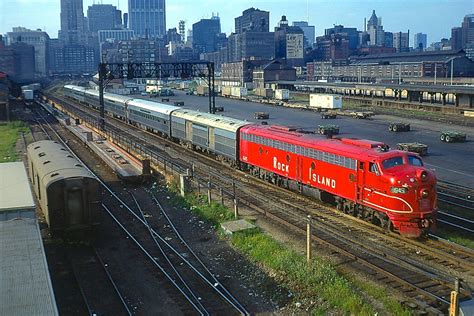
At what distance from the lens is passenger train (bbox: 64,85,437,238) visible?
1986 centimetres

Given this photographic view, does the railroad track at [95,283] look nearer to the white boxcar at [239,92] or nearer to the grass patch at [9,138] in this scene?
the grass patch at [9,138]

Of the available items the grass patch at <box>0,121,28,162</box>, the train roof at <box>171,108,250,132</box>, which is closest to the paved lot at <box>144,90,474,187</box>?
the train roof at <box>171,108,250,132</box>

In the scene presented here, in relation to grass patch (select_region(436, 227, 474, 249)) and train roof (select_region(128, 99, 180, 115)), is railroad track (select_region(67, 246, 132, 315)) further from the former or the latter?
train roof (select_region(128, 99, 180, 115))

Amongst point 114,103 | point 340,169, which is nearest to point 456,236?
point 340,169

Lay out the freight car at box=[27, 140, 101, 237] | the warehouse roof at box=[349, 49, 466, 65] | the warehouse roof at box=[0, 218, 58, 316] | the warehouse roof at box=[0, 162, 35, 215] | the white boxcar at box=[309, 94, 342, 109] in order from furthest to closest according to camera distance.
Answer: the warehouse roof at box=[349, 49, 466, 65], the white boxcar at box=[309, 94, 342, 109], the freight car at box=[27, 140, 101, 237], the warehouse roof at box=[0, 162, 35, 215], the warehouse roof at box=[0, 218, 58, 316]

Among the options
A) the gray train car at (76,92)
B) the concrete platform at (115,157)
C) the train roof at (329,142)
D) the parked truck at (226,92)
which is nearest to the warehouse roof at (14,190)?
the concrete platform at (115,157)

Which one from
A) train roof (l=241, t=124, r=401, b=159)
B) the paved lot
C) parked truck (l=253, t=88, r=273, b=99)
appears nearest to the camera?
train roof (l=241, t=124, r=401, b=159)

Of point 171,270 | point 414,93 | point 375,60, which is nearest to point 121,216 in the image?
point 171,270

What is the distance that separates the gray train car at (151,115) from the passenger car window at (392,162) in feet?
104

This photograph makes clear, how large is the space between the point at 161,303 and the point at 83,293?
2.65 metres

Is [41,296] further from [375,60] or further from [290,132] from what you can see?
[375,60]

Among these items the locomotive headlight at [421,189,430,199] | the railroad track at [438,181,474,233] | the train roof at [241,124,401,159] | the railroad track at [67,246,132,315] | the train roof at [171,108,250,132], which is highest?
the train roof at [171,108,250,132]

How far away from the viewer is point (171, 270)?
18359mm

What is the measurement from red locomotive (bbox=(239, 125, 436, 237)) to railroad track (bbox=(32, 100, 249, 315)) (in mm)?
7256
